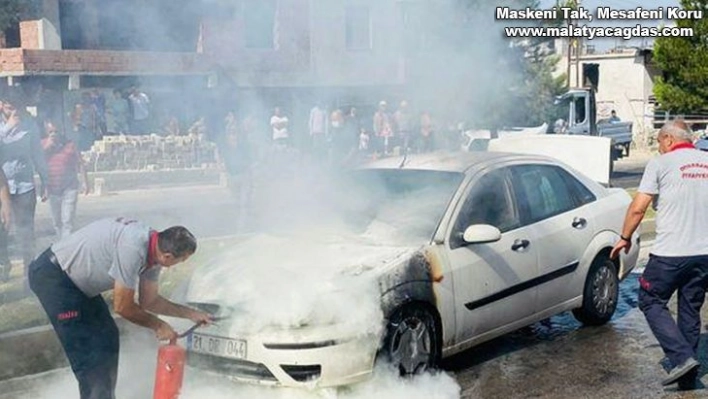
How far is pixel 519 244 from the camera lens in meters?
5.34

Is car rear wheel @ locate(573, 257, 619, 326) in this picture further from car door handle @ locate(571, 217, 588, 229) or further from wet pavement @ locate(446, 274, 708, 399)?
car door handle @ locate(571, 217, 588, 229)

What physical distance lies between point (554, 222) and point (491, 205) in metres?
0.63

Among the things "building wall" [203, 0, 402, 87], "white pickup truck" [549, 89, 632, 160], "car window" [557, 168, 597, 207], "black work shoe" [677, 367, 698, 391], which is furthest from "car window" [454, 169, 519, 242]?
"white pickup truck" [549, 89, 632, 160]

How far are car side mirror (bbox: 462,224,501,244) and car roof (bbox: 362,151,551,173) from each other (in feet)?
1.90

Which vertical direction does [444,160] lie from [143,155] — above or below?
above

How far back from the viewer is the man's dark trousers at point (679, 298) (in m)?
4.77

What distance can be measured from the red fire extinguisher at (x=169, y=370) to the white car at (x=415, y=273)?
354mm

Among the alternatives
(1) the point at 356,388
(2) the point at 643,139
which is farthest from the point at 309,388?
(2) the point at 643,139

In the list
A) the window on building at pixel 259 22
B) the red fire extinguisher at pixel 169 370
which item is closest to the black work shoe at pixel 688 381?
the red fire extinguisher at pixel 169 370

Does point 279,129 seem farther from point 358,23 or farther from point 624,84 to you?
point 624,84

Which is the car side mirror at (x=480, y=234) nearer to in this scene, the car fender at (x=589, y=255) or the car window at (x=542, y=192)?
the car window at (x=542, y=192)

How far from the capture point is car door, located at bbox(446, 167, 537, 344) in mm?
4949

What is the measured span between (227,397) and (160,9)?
328cm

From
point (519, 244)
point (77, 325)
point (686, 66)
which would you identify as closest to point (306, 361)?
point (77, 325)
